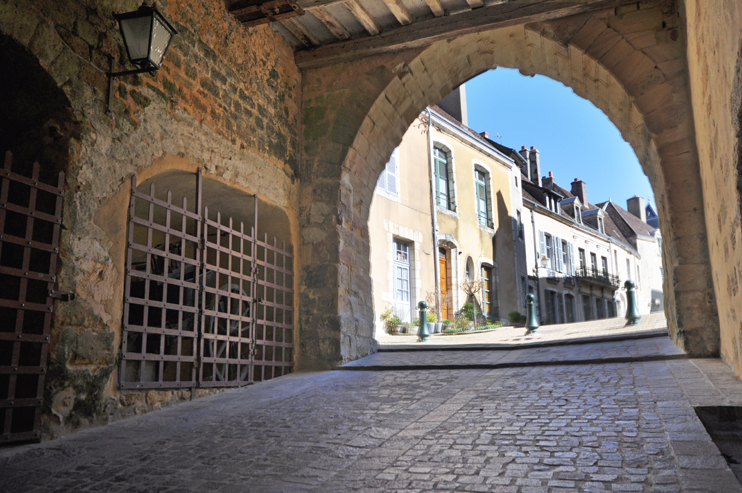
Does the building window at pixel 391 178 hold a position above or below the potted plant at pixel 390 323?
above

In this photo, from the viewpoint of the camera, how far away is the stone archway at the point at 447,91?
5.48 meters

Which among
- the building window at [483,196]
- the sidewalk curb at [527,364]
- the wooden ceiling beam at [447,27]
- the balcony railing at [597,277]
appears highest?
the building window at [483,196]

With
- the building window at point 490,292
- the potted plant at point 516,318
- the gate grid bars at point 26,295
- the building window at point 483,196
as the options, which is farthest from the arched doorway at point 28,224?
the building window at point 483,196

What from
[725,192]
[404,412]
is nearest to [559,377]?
[404,412]

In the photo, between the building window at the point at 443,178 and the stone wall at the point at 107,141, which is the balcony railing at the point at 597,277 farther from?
the stone wall at the point at 107,141

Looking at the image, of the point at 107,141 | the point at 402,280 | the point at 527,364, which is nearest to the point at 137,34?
the point at 107,141

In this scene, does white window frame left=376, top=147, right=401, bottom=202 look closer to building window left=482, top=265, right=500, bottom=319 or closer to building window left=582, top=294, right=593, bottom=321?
building window left=482, top=265, right=500, bottom=319

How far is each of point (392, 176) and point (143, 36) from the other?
10313 millimetres

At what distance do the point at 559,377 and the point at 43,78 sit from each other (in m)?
4.37

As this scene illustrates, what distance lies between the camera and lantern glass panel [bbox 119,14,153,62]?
13.4 feet

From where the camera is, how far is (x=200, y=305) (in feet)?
16.9

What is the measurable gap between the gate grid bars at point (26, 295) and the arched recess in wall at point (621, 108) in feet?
12.5

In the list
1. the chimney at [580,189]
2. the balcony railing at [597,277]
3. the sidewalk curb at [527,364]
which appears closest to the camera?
the sidewalk curb at [527,364]

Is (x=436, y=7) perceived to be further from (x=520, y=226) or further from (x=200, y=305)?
(x=520, y=226)
